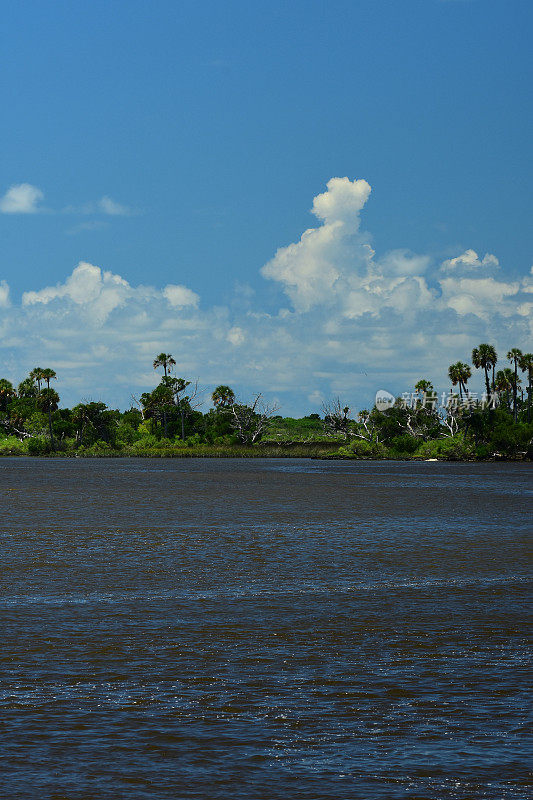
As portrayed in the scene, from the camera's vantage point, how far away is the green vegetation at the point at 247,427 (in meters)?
120

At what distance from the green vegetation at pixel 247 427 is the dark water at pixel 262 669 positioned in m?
95.1

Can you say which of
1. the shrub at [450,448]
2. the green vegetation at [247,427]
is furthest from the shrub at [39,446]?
the shrub at [450,448]

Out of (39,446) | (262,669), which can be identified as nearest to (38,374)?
(39,446)

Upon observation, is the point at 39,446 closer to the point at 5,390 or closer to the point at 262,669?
the point at 5,390

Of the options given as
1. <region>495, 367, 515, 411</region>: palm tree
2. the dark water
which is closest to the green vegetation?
<region>495, 367, 515, 411</region>: palm tree

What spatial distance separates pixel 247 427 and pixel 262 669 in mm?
141648

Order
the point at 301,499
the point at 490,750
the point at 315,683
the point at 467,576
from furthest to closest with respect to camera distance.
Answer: the point at 301,499 → the point at 467,576 → the point at 315,683 → the point at 490,750

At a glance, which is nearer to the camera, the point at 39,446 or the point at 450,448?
the point at 450,448

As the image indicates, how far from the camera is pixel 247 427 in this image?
153000mm

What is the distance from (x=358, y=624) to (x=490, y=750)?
6154 mm

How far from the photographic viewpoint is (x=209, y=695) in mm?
10125

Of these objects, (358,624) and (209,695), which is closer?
(209,695)

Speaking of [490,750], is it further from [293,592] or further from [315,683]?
[293,592]

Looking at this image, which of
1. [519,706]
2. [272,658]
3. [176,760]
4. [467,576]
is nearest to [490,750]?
[519,706]
